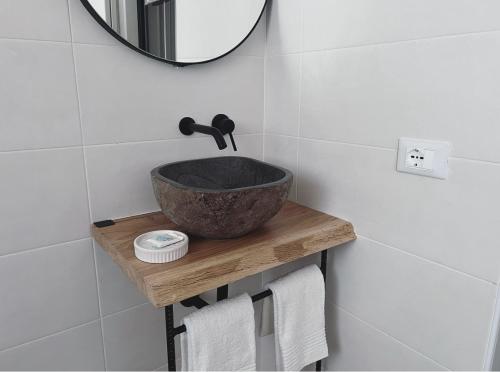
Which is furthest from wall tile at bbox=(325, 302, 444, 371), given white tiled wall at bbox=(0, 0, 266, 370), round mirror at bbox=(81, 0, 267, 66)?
round mirror at bbox=(81, 0, 267, 66)

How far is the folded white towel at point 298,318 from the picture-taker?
40.5 inches

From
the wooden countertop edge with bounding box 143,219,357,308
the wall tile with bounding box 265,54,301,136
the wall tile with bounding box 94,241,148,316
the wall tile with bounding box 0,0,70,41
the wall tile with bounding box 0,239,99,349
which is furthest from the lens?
the wall tile with bounding box 265,54,301,136

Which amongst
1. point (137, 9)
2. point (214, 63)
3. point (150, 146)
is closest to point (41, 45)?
point (137, 9)

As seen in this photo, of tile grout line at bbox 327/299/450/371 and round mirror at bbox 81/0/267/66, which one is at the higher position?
round mirror at bbox 81/0/267/66

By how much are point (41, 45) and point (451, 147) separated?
104cm

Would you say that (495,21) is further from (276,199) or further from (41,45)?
(41,45)

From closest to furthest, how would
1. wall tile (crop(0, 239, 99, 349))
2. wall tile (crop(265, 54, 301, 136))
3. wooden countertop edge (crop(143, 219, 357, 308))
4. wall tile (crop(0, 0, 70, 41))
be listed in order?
wooden countertop edge (crop(143, 219, 357, 308)) < wall tile (crop(0, 0, 70, 41)) < wall tile (crop(0, 239, 99, 349)) < wall tile (crop(265, 54, 301, 136))

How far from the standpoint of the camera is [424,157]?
899mm

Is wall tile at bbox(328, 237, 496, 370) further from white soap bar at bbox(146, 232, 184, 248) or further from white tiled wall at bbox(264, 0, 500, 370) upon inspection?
white soap bar at bbox(146, 232, 184, 248)

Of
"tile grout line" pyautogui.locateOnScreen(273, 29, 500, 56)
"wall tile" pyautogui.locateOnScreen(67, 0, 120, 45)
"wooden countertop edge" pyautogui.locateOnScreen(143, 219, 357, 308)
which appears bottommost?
"wooden countertop edge" pyautogui.locateOnScreen(143, 219, 357, 308)

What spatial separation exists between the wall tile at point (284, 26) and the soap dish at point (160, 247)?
740 mm

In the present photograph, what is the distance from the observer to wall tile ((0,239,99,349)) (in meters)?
0.97

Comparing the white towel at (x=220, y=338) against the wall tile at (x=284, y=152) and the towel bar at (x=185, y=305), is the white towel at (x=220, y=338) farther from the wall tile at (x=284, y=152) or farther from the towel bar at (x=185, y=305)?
the wall tile at (x=284, y=152)

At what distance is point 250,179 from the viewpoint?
1211 mm
